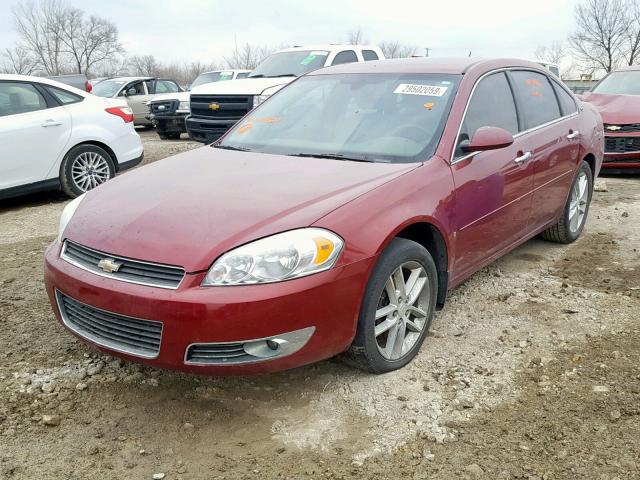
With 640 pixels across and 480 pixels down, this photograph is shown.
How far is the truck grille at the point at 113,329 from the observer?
2574 mm

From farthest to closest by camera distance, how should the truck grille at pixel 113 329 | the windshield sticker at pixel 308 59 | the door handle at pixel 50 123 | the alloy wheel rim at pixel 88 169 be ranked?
1. the windshield sticker at pixel 308 59
2. the alloy wheel rim at pixel 88 169
3. the door handle at pixel 50 123
4. the truck grille at pixel 113 329

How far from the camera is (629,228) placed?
580 centimetres

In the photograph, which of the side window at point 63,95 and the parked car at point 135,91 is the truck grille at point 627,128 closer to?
the side window at point 63,95

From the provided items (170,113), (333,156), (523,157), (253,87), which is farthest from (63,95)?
(170,113)

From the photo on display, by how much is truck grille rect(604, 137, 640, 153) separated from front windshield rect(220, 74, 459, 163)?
5902mm

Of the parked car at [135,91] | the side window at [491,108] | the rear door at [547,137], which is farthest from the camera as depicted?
the parked car at [135,91]

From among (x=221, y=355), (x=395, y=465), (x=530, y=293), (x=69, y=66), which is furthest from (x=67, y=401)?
(x=69, y=66)

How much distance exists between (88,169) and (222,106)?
301 centimetres

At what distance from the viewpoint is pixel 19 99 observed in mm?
6789

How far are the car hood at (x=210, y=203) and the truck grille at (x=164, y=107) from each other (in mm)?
10752

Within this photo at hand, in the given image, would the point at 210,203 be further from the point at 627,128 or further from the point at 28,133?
the point at 627,128

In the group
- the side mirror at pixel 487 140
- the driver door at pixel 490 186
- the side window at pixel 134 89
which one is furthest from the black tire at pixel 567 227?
the side window at pixel 134 89

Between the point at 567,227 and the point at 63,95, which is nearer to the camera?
the point at 567,227

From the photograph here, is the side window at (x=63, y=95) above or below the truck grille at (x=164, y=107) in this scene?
above
